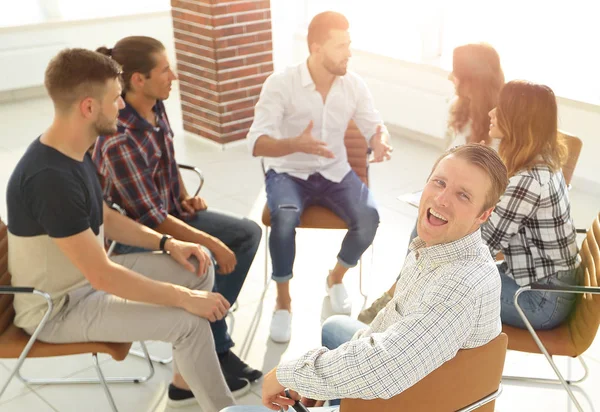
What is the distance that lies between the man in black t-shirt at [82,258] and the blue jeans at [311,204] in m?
0.77

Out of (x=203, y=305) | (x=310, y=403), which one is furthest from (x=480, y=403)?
(x=203, y=305)

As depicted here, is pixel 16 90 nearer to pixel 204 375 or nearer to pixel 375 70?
pixel 375 70

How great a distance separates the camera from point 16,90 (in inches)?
274

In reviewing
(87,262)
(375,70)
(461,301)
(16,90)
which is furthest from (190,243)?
(16,90)

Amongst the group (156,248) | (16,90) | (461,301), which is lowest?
(16,90)

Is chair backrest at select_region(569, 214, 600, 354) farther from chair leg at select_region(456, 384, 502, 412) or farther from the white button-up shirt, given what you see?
the white button-up shirt

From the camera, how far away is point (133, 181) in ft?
8.94

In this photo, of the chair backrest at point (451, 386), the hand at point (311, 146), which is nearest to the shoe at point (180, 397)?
the hand at point (311, 146)

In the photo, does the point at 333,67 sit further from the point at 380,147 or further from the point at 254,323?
the point at 254,323

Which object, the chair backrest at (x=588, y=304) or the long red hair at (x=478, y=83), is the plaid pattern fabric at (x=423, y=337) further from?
the long red hair at (x=478, y=83)

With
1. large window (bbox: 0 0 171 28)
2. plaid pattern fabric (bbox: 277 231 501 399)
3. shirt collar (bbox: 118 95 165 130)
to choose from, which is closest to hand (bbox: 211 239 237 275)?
shirt collar (bbox: 118 95 165 130)

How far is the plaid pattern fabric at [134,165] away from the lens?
270 cm

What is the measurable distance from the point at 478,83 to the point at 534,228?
3.01 feet

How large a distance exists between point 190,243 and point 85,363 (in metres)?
0.76
